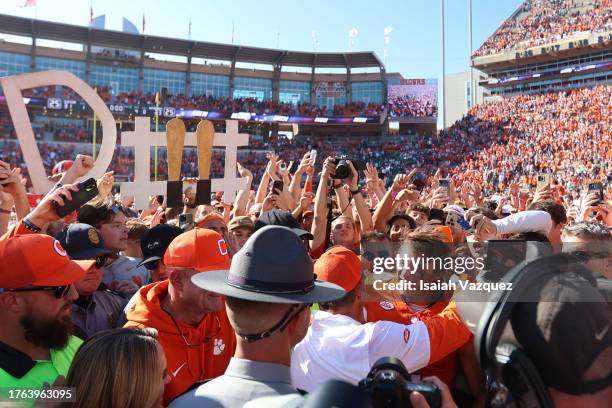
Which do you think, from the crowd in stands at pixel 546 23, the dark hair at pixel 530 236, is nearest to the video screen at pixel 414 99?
the crowd in stands at pixel 546 23

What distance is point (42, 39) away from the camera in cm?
4091

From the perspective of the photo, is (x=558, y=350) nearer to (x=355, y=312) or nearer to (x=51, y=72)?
(x=355, y=312)

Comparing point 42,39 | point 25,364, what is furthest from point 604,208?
point 42,39

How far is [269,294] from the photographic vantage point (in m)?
1.62

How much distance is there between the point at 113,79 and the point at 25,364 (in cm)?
4697

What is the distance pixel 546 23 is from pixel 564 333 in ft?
192

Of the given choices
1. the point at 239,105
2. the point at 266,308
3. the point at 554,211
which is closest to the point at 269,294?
Answer: the point at 266,308

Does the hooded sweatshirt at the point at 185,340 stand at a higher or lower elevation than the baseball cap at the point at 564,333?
lower

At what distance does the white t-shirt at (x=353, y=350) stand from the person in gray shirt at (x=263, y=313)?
0.44 meters

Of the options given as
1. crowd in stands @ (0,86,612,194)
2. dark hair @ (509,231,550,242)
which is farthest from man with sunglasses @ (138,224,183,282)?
crowd in stands @ (0,86,612,194)

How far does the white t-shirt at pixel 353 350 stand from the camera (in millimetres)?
2049

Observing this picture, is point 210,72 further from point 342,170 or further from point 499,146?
point 342,170

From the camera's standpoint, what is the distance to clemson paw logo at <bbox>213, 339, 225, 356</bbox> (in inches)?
102

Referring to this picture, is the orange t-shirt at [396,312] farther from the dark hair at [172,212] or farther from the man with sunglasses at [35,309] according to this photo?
the dark hair at [172,212]
